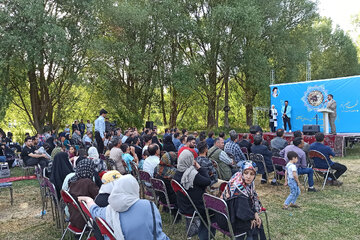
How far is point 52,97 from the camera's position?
64.5ft

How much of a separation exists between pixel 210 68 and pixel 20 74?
1191 cm

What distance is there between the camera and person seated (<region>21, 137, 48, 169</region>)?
8.51m

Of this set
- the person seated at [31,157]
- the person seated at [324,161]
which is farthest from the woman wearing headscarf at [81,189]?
the person seated at [31,157]

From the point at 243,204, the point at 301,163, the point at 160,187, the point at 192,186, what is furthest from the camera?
the point at 301,163

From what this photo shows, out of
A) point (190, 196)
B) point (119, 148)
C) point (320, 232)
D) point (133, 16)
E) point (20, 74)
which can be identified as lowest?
point (320, 232)

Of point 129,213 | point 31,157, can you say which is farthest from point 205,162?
point 31,157

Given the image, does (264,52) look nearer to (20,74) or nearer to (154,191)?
(20,74)

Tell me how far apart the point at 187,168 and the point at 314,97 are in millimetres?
11964

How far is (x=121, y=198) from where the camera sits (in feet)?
7.54

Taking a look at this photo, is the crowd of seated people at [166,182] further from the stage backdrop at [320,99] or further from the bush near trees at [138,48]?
the bush near trees at [138,48]

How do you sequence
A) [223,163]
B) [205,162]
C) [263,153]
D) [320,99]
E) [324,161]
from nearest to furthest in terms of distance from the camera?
[205,162] → [223,163] → [324,161] → [263,153] → [320,99]

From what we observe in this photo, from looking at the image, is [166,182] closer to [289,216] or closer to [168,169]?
[168,169]

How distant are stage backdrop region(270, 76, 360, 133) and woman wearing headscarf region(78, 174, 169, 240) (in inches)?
501

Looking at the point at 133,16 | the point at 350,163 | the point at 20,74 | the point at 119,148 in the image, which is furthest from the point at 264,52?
the point at 119,148
